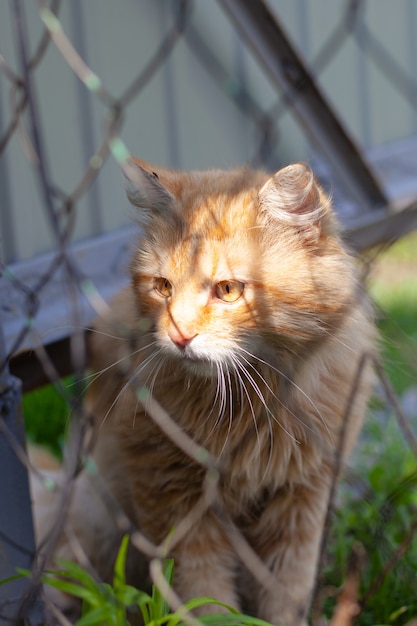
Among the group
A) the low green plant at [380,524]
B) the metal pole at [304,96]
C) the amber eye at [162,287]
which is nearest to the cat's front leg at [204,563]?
the low green plant at [380,524]

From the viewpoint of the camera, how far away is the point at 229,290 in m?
1.71

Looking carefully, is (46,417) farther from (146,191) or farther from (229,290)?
(229,290)

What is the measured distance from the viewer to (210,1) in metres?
3.41

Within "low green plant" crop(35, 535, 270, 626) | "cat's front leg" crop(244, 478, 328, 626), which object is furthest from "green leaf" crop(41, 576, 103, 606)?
"cat's front leg" crop(244, 478, 328, 626)

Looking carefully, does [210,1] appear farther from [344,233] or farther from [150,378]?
[150,378]

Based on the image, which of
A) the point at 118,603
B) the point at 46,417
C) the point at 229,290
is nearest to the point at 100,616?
the point at 118,603

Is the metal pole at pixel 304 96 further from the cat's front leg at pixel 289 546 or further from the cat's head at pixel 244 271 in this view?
the cat's front leg at pixel 289 546

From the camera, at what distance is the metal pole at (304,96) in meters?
2.97

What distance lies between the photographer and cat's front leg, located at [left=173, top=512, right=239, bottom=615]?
202 cm

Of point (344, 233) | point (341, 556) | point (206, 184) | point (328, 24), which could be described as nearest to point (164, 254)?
point (206, 184)

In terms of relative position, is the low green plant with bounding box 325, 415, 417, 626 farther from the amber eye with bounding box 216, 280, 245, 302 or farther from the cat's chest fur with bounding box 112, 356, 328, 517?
the amber eye with bounding box 216, 280, 245, 302

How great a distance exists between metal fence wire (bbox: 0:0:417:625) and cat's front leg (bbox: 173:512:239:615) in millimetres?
56

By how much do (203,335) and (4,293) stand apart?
103 centimetres

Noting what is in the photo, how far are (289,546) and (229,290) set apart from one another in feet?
2.62
